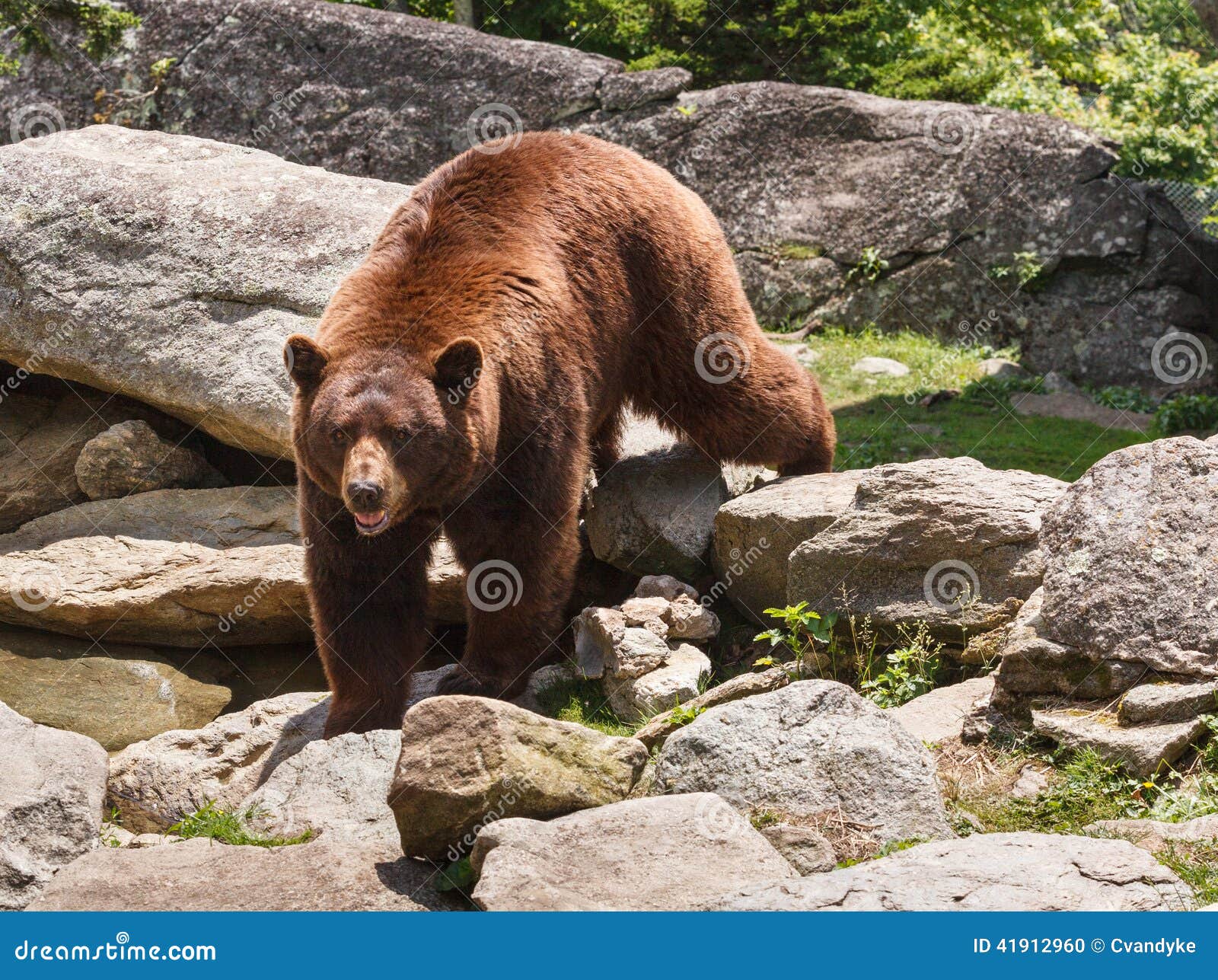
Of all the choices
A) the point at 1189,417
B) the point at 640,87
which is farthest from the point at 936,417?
the point at 640,87

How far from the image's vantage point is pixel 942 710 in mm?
6336

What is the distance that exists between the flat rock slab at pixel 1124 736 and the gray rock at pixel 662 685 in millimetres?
1917

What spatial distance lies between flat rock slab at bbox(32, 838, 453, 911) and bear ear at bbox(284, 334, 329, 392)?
7.77 feet

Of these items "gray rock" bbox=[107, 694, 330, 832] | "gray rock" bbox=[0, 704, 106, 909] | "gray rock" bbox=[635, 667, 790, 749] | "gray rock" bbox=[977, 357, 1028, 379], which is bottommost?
"gray rock" bbox=[107, 694, 330, 832]

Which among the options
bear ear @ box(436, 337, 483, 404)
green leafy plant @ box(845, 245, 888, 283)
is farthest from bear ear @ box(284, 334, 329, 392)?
green leafy plant @ box(845, 245, 888, 283)

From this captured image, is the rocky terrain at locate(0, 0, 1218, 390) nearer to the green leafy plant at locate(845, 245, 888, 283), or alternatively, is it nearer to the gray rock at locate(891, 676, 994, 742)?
the green leafy plant at locate(845, 245, 888, 283)

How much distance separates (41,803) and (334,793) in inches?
46.7

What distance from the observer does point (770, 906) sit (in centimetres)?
431

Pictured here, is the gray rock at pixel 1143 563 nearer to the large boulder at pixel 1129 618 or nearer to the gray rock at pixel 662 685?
the large boulder at pixel 1129 618

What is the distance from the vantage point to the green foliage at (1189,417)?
11.6 meters

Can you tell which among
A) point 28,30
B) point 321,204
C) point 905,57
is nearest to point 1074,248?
point 905,57

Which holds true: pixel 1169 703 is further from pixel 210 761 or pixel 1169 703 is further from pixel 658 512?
pixel 210 761

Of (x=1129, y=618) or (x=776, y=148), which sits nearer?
(x=1129, y=618)

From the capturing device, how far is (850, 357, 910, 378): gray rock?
1276 cm
